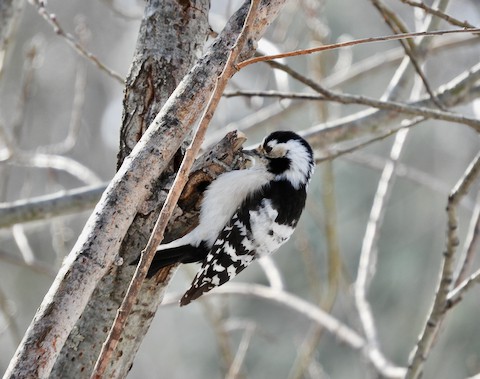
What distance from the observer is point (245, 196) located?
11.1ft

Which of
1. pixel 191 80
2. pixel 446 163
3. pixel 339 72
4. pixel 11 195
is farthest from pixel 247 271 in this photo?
pixel 191 80

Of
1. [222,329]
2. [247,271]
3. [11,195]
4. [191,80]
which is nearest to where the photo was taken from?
[191,80]

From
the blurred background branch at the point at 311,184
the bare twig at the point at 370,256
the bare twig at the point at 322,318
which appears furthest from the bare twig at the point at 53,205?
the bare twig at the point at 370,256

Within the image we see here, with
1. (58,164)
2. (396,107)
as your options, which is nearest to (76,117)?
(58,164)

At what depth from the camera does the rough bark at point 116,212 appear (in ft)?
6.33

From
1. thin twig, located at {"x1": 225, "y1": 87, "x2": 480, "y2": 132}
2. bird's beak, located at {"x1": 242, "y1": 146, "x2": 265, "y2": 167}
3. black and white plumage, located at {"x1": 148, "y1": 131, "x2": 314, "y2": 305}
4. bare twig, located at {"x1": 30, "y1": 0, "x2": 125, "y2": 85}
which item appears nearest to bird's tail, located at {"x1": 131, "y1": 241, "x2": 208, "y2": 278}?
black and white plumage, located at {"x1": 148, "y1": 131, "x2": 314, "y2": 305}

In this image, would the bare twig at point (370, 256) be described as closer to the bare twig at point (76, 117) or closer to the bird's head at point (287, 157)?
the bird's head at point (287, 157)

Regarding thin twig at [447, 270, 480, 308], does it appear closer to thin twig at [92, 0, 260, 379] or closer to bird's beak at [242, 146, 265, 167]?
bird's beak at [242, 146, 265, 167]

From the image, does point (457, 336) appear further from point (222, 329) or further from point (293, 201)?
point (293, 201)

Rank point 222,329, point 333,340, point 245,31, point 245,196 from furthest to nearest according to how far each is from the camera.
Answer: point 333,340
point 222,329
point 245,196
point 245,31

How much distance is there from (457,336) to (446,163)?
272 centimetres

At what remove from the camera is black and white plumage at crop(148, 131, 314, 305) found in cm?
313

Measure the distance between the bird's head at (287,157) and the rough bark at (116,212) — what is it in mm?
1038

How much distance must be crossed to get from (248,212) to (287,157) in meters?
0.38
